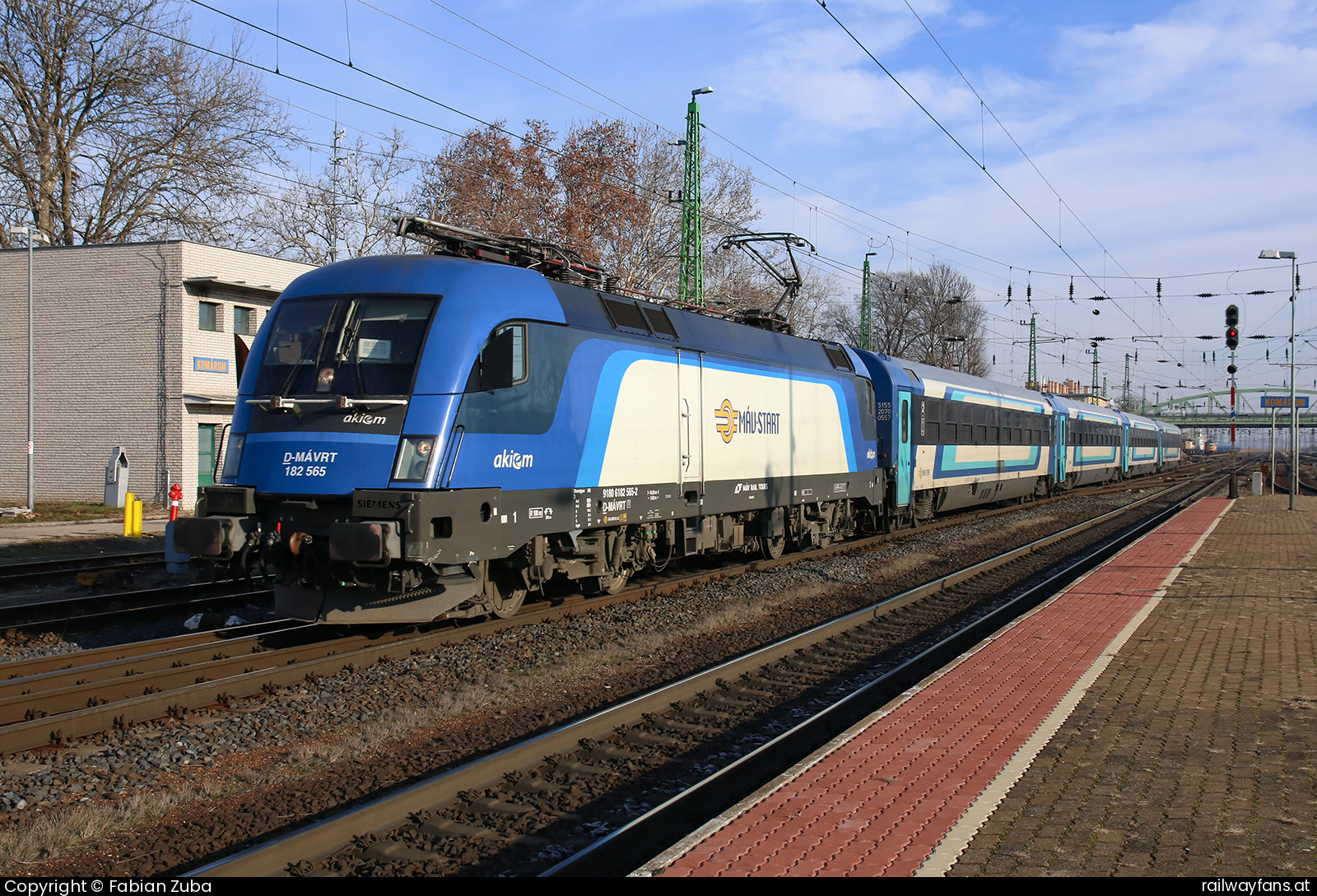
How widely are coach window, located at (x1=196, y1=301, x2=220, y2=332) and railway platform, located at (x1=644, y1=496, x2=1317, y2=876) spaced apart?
76.5 ft

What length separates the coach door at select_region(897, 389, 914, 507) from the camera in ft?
61.9

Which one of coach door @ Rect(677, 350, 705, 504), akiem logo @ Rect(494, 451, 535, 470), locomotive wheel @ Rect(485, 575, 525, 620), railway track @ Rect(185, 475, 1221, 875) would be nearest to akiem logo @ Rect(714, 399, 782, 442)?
coach door @ Rect(677, 350, 705, 504)

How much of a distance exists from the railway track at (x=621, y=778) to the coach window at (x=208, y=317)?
21.8 metres

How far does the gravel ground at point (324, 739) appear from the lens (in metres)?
4.77

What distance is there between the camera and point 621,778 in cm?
575

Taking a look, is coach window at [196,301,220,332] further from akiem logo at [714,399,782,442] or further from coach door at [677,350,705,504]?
coach door at [677,350,705,504]

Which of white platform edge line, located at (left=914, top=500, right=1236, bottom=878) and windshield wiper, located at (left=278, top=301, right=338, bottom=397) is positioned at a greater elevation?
windshield wiper, located at (left=278, top=301, right=338, bottom=397)

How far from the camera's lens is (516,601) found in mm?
9805

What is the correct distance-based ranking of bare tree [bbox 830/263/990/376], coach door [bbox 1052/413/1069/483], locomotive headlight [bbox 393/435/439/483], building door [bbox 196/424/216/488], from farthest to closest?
1. bare tree [bbox 830/263/990/376]
2. coach door [bbox 1052/413/1069/483]
3. building door [bbox 196/424/216/488]
4. locomotive headlight [bbox 393/435/439/483]

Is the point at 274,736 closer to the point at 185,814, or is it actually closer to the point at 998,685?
the point at 185,814

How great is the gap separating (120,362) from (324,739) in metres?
22.9

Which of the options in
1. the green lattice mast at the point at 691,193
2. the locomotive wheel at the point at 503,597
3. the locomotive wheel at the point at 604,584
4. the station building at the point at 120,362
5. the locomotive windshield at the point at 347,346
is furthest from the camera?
the station building at the point at 120,362

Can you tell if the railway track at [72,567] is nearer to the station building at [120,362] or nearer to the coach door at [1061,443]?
the station building at [120,362]

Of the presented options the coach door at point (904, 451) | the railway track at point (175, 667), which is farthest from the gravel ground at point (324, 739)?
the coach door at point (904, 451)
